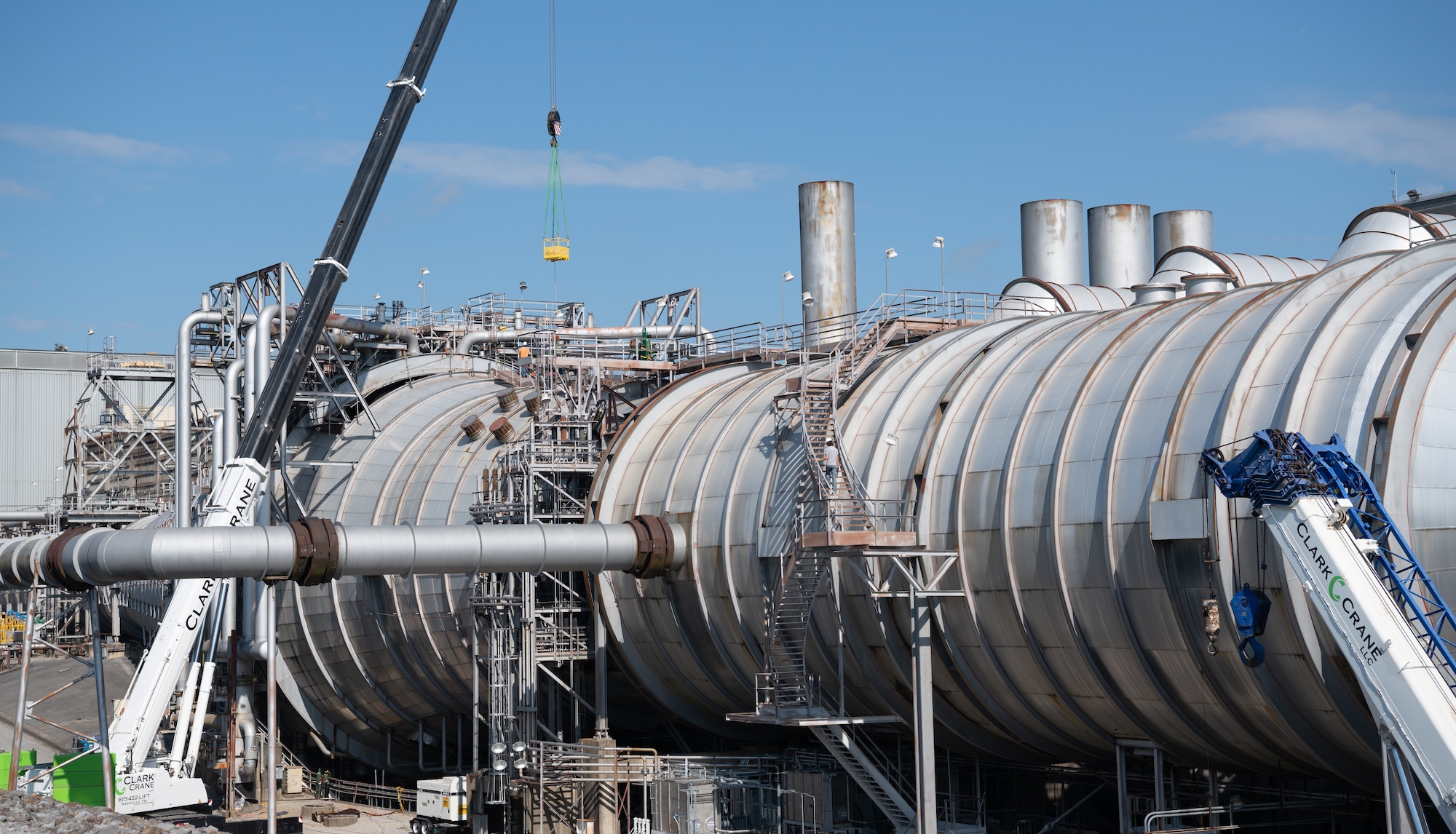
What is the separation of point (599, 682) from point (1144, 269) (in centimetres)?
2426

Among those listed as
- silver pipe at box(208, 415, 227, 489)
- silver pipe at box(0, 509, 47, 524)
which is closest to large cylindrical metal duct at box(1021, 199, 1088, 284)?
silver pipe at box(208, 415, 227, 489)

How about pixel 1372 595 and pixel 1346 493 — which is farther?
pixel 1346 493

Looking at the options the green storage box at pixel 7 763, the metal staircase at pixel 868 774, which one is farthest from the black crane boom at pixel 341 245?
the metal staircase at pixel 868 774

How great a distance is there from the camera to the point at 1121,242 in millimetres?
50281

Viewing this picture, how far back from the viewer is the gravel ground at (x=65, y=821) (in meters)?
30.0

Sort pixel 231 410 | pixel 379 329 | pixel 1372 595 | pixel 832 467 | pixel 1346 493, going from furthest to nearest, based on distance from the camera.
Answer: pixel 379 329 → pixel 231 410 → pixel 832 467 → pixel 1346 493 → pixel 1372 595

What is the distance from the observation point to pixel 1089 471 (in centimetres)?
2628

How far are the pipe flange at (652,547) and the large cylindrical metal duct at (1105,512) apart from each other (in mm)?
589

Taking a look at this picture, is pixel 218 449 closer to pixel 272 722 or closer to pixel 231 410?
pixel 231 410

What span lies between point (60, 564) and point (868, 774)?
761 inches

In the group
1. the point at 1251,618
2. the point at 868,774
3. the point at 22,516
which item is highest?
the point at 22,516

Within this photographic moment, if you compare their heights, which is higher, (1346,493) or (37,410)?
(37,410)

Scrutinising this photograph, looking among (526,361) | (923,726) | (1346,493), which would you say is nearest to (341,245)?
(526,361)

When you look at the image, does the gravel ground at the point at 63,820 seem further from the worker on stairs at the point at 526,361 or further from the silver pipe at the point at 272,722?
the worker on stairs at the point at 526,361
